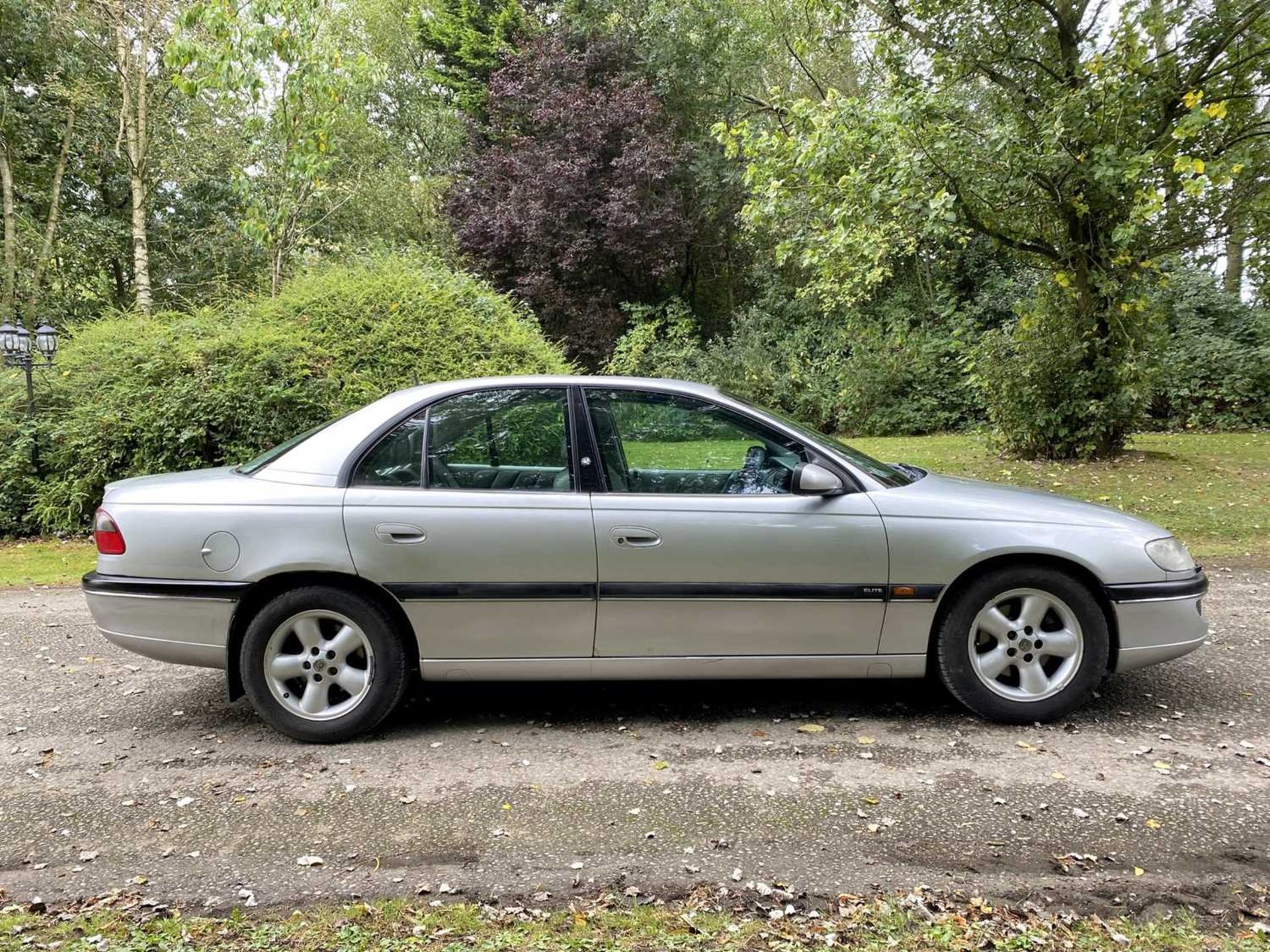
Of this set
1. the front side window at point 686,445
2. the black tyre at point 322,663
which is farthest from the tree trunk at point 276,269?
the front side window at point 686,445

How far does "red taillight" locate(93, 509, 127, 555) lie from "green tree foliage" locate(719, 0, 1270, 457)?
768cm

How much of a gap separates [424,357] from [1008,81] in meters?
8.19

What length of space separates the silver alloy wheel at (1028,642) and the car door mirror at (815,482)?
34.8 inches

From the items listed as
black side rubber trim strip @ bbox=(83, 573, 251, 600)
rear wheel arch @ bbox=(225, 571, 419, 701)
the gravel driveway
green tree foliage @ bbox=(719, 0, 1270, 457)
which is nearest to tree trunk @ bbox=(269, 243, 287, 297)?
green tree foliage @ bbox=(719, 0, 1270, 457)

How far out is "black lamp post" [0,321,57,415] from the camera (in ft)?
31.0

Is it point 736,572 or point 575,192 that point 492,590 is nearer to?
point 736,572

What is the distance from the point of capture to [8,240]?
63.7 ft

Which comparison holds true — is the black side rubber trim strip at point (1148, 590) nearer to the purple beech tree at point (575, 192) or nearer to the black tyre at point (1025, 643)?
the black tyre at point (1025, 643)

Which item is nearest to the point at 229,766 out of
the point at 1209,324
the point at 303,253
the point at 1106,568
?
the point at 1106,568

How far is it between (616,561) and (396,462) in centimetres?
113

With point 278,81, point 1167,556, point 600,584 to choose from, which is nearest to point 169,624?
point 600,584

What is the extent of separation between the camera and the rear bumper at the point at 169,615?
3605 mm

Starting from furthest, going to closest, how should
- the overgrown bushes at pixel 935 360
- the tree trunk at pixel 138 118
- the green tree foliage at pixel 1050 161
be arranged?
the tree trunk at pixel 138 118 → the overgrown bushes at pixel 935 360 → the green tree foliage at pixel 1050 161

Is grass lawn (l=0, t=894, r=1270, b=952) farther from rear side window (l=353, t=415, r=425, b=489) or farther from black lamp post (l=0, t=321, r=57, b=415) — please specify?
black lamp post (l=0, t=321, r=57, b=415)
